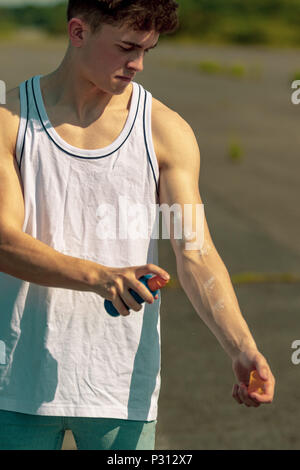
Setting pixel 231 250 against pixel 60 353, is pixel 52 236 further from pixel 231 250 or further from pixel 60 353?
pixel 231 250

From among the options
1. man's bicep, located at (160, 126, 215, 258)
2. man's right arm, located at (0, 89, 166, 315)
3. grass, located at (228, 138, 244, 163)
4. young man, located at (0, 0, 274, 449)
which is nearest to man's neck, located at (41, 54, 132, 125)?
young man, located at (0, 0, 274, 449)

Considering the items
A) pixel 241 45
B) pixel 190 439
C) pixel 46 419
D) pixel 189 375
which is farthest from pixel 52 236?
pixel 241 45

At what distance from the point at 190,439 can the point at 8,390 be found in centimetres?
237

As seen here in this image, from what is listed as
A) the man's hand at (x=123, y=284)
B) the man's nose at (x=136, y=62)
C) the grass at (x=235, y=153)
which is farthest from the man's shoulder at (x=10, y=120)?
the grass at (x=235, y=153)

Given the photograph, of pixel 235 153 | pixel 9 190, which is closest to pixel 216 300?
pixel 9 190

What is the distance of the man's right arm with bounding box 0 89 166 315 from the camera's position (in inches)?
79.7

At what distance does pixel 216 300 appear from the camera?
228 cm

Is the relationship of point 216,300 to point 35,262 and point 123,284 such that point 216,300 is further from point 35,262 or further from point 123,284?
point 35,262

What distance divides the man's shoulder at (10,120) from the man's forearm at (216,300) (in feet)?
1.72

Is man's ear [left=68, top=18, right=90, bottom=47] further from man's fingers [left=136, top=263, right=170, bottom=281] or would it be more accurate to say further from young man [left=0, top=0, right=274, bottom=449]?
man's fingers [left=136, top=263, right=170, bottom=281]

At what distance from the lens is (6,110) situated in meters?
2.24

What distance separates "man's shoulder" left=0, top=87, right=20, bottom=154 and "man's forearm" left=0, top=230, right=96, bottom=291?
0.79 ft

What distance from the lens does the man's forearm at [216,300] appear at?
7.36 feet

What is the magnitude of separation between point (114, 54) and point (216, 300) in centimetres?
65
